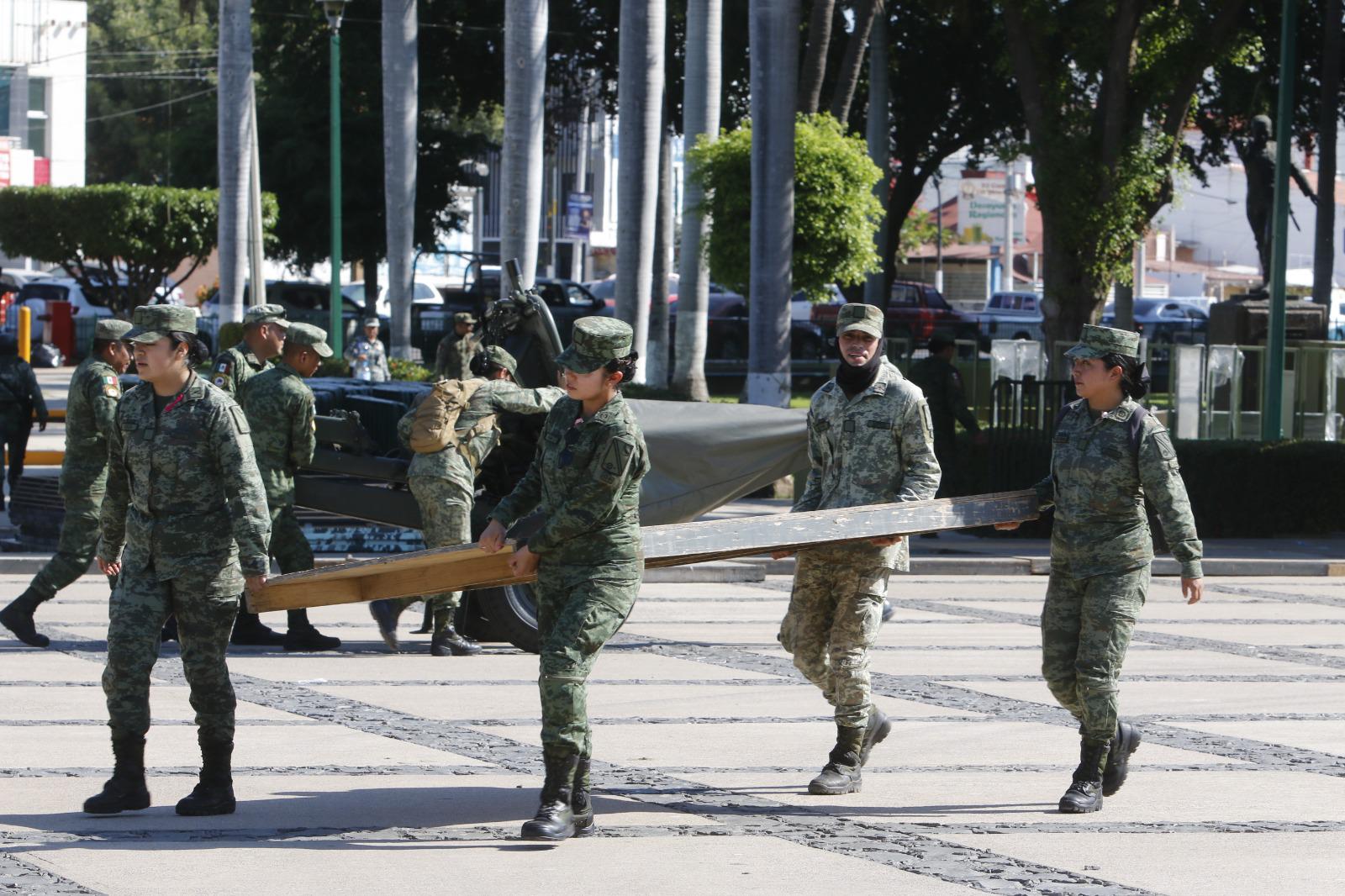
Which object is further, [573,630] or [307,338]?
[307,338]

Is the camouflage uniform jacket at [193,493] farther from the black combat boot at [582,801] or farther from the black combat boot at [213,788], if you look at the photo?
the black combat boot at [582,801]

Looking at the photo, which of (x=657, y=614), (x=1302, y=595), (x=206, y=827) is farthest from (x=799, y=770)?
(x=1302, y=595)

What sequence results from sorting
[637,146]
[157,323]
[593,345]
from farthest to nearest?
[637,146] → [157,323] → [593,345]

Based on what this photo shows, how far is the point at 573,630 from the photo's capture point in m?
6.61

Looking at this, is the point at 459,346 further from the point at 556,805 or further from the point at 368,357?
the point at 556,805

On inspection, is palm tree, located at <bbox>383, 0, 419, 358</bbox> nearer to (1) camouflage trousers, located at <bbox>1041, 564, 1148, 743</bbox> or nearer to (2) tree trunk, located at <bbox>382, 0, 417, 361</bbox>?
(2) tree trunk, located at <bbox>382, 0, 417, 361</bbox>

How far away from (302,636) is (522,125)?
1336 cm

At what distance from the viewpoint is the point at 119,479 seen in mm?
7172

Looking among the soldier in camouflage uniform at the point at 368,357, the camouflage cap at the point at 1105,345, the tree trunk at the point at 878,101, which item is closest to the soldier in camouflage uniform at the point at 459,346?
the soldier in camouflage uniform at the point at 368,357

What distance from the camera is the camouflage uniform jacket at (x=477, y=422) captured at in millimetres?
10438

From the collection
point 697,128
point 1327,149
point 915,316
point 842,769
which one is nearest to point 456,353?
point 697,128

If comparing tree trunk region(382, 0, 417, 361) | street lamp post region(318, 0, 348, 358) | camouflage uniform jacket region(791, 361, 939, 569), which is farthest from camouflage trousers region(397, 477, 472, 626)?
street lamp post region(318, 0, 348, 358)

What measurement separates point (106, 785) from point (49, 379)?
107 feet

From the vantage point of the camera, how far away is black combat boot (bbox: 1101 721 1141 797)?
7258 millimetres
